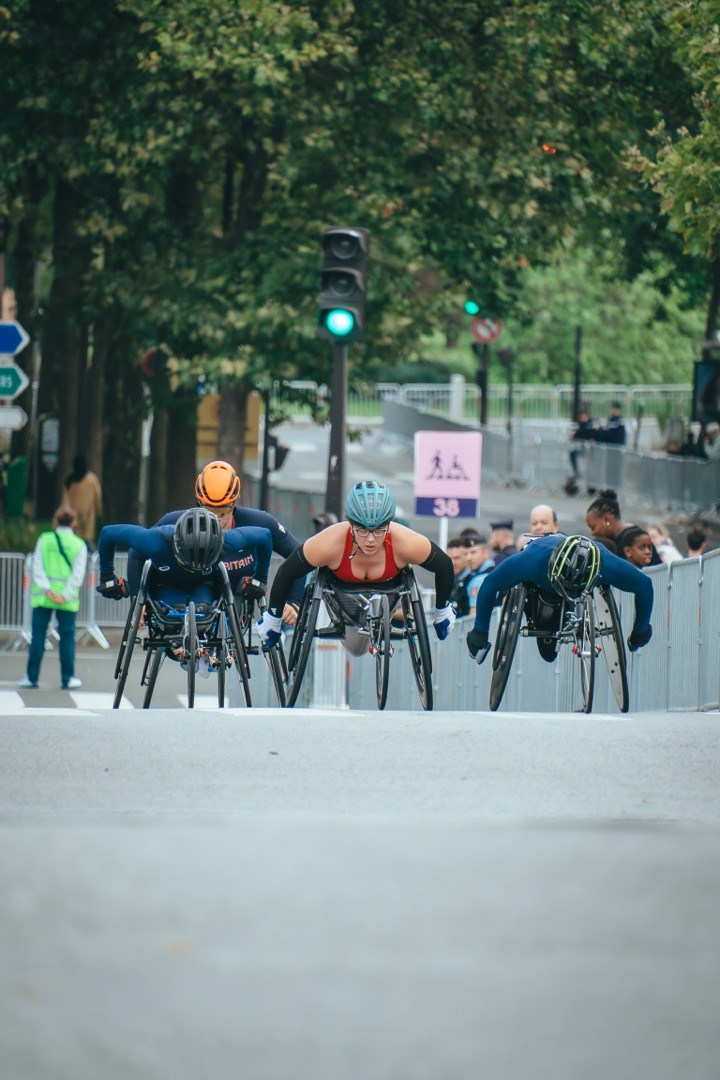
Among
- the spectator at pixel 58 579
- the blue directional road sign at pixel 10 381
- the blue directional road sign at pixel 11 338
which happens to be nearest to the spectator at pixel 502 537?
the spectator at pixel 58 579

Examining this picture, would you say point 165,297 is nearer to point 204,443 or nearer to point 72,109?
point 72,109

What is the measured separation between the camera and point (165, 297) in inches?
1185

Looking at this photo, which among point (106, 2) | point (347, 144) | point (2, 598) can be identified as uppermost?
point (106, 2)

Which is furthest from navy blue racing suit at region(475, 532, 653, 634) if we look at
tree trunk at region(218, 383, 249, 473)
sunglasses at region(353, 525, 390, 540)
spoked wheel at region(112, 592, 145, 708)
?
tree trunk at region(218, 383, 249, 473)

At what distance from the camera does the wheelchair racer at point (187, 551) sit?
12234 millimetres

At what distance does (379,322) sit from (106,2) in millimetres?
5531

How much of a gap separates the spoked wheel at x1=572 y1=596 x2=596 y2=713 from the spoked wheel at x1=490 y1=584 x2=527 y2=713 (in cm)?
34

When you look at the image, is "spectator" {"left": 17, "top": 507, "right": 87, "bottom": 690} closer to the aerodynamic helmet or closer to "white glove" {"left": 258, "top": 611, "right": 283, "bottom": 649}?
"white glove" {"left": 258, "top": 611, "right": 283, "bottom": 649}

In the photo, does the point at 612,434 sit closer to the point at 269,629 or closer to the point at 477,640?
the point at 269,629

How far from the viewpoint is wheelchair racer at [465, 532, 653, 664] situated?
476 inches

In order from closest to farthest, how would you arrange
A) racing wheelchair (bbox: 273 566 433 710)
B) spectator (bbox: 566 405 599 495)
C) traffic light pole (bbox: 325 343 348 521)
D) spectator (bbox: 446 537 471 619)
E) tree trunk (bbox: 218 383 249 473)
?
racing wheelchair (bbox: 273 566 433 710), spectator (bbox: 446 537 471 619), traffic light pole (bbox: 325 343 348 521), tree trunk (bbox: 218 383 249 473), spectator (bbox: 566 405 599 495)

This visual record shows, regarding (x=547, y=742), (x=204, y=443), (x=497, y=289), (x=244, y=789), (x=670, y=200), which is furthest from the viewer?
(x=204, y=443)

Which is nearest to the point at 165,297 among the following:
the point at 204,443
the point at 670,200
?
the point at 670,200

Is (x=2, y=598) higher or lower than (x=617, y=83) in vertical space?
lower
